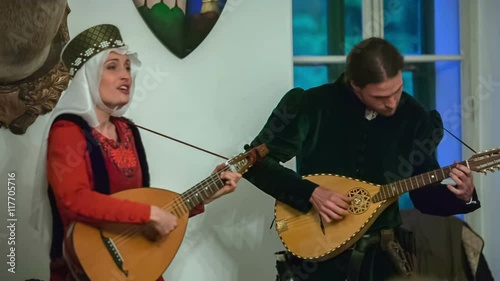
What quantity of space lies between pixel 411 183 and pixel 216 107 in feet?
2.71

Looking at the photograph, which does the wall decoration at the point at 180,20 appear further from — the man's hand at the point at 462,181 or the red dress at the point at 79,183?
the man's hand at the point at 462,181

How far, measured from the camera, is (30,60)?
87.9 inches

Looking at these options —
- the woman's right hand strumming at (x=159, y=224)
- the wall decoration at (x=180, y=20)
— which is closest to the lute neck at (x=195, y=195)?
the woman's right hand strumming at (x=159, y=224)

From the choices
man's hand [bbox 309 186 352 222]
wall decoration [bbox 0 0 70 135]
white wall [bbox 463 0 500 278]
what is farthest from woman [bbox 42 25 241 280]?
white wall [bbox 463 0 500 278]

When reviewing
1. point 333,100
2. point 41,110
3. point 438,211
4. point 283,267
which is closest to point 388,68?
point 333,100

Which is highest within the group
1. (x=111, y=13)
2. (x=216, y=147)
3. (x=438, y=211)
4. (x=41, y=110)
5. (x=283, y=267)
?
(x=111, y=13)

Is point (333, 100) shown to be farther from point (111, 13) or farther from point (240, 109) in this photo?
point (111, 13)

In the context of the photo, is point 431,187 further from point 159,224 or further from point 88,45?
point 88,45

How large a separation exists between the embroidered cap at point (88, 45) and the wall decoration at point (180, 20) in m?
0.50

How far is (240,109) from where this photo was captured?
256cm

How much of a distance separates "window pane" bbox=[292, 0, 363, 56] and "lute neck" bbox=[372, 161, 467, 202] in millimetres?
884

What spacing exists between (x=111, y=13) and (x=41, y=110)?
44cm

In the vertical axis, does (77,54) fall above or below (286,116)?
above

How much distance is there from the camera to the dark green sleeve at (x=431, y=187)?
85.4 inches
